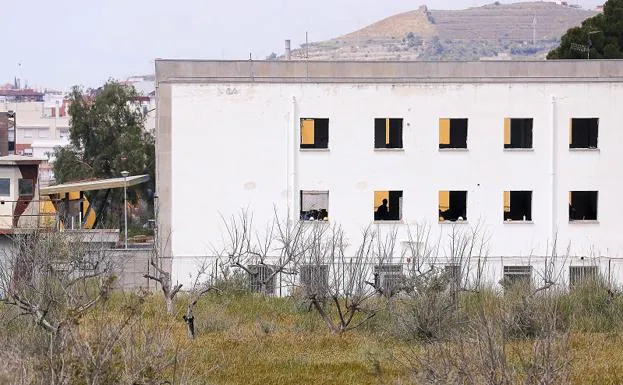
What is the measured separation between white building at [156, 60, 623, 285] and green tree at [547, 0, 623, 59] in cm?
1578

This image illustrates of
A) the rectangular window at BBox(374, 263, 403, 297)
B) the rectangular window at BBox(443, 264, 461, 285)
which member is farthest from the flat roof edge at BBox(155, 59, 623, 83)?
the rectangular window at BBox(443, 264, 461, 285)

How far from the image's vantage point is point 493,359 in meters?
14.6

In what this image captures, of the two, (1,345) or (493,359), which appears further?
(1,345)

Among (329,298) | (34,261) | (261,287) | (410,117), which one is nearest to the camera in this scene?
(34,261)

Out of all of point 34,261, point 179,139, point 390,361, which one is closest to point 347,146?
point 179,139

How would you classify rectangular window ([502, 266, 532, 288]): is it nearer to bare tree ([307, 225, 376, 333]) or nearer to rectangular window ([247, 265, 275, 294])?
bare tree ([307, 225, 376, 333])

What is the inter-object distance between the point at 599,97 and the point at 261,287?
11896mm

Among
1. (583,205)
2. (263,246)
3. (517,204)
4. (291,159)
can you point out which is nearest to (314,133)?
(291,159)

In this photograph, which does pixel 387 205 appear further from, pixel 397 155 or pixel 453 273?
pixel 453 273

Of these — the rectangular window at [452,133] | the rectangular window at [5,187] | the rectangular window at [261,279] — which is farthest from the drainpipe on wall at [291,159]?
the rectangular window at [5,187]

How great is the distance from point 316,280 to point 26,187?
14950mm

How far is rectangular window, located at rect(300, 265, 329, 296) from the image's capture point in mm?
28156

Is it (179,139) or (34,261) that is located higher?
(179,139)

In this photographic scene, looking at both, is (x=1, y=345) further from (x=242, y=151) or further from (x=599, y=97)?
(x=599, y=97)
